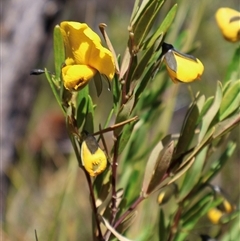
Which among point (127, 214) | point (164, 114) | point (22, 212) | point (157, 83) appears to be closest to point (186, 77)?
point (127, 214)

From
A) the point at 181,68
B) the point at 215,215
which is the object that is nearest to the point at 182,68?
the point at 181,68

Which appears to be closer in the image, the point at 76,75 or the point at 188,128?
the point at 76,75

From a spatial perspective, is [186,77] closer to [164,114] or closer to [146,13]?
[146,13]

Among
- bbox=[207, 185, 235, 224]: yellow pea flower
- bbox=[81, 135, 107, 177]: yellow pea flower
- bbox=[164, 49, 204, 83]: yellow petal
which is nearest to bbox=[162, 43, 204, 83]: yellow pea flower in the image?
bbox=[164, 49, 204, 83]: yellow petal

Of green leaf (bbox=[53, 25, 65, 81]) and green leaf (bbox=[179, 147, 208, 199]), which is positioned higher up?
green leaf (bbox=[53, 25, 65, 81])

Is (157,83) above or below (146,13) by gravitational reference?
below

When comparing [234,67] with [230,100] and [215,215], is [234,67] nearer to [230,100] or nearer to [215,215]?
[230,100]

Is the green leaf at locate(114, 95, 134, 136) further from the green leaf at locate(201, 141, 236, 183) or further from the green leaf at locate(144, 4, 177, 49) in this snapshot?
the green leaf at locate(201, 141, 236, 183)
